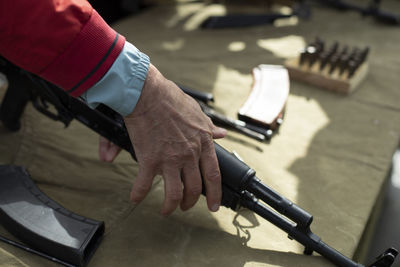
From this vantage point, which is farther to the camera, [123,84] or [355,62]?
[355,62]

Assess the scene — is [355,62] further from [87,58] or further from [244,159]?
[87,58]

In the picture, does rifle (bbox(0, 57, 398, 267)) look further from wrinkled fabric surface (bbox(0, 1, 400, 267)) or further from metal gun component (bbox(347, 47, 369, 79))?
metal gun component (bbox(347, 47, 369, 79))

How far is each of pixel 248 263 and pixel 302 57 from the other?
152cm

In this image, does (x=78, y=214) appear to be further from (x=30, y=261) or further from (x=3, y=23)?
(x=3, y=23)

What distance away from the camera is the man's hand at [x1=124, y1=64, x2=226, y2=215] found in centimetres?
107

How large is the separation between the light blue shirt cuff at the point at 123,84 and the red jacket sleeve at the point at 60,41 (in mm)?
18

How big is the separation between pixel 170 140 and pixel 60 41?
38 centimetres

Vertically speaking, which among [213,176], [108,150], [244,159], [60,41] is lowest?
[244,159]

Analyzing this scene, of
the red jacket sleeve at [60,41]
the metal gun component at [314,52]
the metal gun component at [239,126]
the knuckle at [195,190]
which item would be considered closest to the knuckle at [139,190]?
the knuckle at [195,190]

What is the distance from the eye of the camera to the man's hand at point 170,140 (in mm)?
1068

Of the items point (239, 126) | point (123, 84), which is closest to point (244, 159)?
point (239, 126)

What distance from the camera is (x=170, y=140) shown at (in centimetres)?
108

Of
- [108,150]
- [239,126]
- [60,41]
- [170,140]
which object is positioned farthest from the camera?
[239,126]

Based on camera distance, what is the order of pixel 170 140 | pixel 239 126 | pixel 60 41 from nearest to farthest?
pixel 60 41 → pixel 170 140 → pixel 239 126
